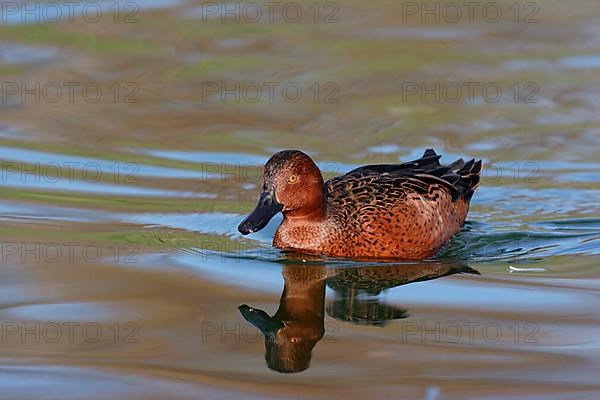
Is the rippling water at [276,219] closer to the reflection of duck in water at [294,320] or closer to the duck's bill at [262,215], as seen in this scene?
the reflection of duck in water at [294,320]

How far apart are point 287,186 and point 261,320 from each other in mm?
1781

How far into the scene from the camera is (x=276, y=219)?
10914 millimetres

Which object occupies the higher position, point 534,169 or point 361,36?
point 361,36

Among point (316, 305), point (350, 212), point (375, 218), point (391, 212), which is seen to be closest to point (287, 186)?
point (350, 212)

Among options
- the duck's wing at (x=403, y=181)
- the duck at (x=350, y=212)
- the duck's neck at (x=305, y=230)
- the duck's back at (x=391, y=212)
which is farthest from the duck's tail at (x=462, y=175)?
the duck's neck at (x=305, y=230)

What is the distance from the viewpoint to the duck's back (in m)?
9.39

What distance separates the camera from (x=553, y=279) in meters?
8.66

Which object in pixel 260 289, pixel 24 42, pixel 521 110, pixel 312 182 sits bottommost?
pixel 260 289

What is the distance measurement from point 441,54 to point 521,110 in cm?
205

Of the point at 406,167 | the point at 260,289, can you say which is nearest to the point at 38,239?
the point at 260,289

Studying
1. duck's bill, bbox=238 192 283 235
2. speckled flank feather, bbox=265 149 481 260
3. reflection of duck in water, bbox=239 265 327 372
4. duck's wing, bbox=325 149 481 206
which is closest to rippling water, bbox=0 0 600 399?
reflection of duck in water, bbox=239 265 327 372

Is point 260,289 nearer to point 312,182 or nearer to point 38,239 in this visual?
point 312,182

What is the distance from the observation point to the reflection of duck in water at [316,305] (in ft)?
23.5

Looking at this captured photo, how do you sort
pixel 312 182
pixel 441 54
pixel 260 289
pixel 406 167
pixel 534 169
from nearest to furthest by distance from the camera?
1. pixel 260 289
2. pixel 312 182
3. pixel 406 167
4. pixel 534 169
5. pixel 441 54
